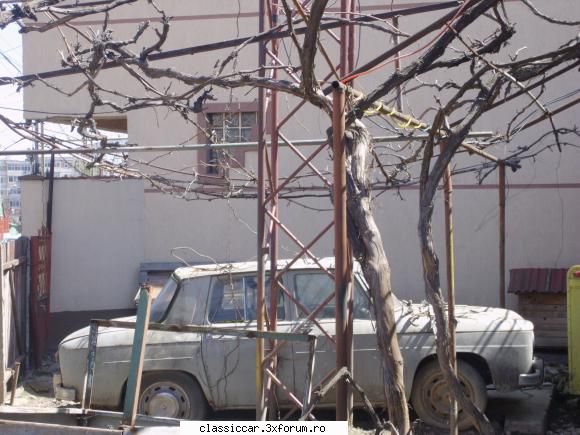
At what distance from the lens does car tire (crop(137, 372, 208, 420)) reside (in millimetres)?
→ 7574

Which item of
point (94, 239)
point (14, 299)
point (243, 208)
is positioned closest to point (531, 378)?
point (243, 208)

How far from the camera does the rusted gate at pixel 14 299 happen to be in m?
9.95

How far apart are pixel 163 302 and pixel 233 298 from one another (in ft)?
2.65

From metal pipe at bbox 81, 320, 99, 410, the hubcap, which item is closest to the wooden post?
metal pipe at bbox 81, 320, 99, 410

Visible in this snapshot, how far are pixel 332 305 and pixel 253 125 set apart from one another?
5746 mm

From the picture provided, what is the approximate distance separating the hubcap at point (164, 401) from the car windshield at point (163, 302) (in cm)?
73

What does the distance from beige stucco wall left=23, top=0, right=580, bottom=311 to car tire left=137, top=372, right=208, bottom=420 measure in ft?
15.6

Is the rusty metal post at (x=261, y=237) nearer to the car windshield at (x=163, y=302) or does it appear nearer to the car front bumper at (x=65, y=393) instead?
the car windshield at (x=163, y=302)

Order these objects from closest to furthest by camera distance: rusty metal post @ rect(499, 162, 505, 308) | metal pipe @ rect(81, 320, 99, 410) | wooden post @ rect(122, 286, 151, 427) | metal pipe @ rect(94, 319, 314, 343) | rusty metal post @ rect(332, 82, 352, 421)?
1. wooden post @ rect(122, 286, 151, 427)
2. rusty metal post @ rect(332, 82, 352, 421)
3. metal pipe @ rect(94, 319, 314, 343)
4. metal pipe @ rect(81, 320, 99, 410)
5. rusty metal post @ rect(499, 162, 505, 308)

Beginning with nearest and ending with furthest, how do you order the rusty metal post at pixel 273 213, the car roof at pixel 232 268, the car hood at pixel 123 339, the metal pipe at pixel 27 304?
the rusty metal post at pixel 273 213 → the car hood at pixel 123 339 → the car roof at pixel 232 268 → the metal pipe at pixel 27 304

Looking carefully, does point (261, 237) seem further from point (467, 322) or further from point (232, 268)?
point (467, 322)

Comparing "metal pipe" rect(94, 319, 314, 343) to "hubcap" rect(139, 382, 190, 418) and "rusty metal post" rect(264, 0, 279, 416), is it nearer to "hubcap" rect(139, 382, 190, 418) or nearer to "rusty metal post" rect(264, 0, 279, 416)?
"rusty metal post" rect(264, 0, 279, 416)

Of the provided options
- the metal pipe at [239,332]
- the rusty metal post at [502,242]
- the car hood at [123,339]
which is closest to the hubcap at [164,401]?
the car hood at [123,339]

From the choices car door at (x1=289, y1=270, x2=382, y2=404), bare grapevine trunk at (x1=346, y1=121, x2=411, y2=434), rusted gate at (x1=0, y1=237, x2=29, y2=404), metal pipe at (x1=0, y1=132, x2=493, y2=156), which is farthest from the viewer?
rusted gate at (x1=0, y1=237, x2=29, y2=404)
